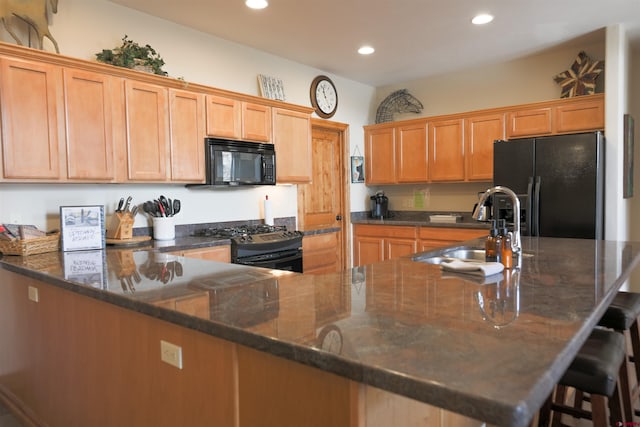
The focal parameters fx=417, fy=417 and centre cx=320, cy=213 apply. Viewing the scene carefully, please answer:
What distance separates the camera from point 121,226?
118 inches

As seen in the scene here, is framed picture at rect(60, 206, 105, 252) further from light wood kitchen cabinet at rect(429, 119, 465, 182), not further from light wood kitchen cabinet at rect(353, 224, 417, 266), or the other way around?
light wood kitchen cabinet at rect(429, 119, 465, 182)

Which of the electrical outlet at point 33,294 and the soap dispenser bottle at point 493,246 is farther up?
the soap dispenser bottle at point 493,246

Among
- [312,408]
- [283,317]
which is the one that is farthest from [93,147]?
[312,408]

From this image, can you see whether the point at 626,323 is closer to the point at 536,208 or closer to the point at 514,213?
the point at 514,213

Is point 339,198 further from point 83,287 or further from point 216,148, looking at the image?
point 83,287

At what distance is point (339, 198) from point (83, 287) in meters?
3.97

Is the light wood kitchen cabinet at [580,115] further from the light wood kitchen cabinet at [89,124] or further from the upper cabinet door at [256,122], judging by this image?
the light wood kitchen cabinet at [89,124]

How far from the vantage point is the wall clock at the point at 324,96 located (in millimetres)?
4836

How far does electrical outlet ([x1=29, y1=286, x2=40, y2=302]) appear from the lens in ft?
6.86

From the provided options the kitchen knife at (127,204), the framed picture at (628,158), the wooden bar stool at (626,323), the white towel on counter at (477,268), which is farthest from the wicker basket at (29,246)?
the framed picture at (628,158)

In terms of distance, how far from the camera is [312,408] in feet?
3.09

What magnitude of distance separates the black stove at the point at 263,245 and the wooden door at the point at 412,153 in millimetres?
2006

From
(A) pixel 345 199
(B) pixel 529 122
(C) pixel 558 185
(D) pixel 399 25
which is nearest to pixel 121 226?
(D) pixel 399 25

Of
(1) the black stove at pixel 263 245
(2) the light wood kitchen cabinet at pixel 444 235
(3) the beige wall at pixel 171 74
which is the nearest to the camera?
(3) the beige wall at pixel 171 74
